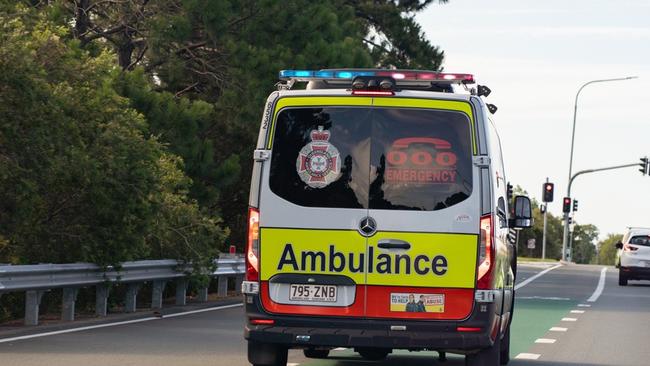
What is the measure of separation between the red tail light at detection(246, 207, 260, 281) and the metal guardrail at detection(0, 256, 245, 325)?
646 cm

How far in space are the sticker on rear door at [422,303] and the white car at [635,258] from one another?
29.4 metres

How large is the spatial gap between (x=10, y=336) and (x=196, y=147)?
48.6ft

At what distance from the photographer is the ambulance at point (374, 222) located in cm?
1124

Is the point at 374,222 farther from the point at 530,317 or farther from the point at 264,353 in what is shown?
the point at 530,317

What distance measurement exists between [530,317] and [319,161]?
12379mm

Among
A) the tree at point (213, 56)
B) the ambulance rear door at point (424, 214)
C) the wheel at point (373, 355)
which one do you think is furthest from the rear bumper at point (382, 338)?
the tree at point (213, 56)

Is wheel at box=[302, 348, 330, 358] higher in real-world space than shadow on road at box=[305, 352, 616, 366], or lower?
higher

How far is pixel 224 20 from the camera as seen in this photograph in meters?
33.4

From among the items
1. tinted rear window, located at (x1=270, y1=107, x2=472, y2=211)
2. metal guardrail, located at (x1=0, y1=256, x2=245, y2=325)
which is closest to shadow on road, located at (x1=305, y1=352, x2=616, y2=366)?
tinted rear window, located at (x1=270, y1=107, x2=472, y2=211)

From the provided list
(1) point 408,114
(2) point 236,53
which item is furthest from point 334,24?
(1) point 408,114

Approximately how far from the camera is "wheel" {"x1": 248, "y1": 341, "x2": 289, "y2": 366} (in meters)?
11.8

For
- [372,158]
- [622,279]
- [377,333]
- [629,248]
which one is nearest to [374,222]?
[372,158]

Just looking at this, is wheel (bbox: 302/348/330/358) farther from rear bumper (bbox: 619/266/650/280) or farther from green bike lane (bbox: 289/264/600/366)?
rear bumper (bbox: 619/266/650/280)

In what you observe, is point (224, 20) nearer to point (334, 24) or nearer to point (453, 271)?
point (334, 24)
